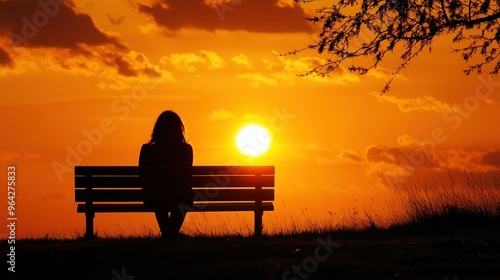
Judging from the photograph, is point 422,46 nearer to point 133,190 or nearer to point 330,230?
point 330,230

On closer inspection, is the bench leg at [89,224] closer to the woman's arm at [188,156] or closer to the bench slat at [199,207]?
the bench slat at [199,207]

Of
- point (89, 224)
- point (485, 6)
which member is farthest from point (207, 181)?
point (485, 6)

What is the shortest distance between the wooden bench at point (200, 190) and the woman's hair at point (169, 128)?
61cm

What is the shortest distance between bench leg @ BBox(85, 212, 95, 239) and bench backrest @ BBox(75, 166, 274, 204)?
213mm

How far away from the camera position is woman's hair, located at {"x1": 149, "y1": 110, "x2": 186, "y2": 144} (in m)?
13.8

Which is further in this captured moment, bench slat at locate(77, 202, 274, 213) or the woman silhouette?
bench slat at locate(77, 202, 274, 213)

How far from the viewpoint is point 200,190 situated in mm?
14094

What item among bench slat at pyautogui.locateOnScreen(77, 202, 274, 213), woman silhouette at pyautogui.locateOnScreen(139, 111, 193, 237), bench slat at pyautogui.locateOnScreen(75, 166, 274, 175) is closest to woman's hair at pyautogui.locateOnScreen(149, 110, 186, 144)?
woman silhouette at pyautogui.locateOnScreen(139, 111, 193, 237)

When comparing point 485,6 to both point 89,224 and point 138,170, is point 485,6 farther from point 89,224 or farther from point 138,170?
point 89,224

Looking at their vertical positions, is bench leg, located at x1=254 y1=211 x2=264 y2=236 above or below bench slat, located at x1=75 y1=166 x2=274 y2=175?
below

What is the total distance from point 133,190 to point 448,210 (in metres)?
5.83

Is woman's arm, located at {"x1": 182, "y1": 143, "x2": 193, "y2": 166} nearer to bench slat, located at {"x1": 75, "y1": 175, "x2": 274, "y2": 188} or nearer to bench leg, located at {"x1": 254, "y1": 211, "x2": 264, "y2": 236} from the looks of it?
bench slat, located at {"x1": 75, "y1": 175, "x2": 274, "y2": 188}

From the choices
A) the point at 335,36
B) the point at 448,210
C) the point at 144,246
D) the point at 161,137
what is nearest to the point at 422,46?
the point at 335,36

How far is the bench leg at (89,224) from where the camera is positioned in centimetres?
1443
